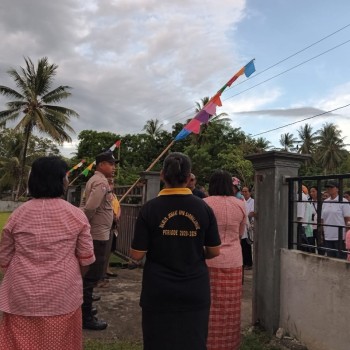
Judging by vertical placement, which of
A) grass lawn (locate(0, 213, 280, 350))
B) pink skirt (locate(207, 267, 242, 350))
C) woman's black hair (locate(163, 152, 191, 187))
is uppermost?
woman's black hair (locate(163, 152, 191, 187))

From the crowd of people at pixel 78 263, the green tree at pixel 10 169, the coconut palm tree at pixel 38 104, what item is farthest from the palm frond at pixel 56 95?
the crowd of people at pixel 78 263

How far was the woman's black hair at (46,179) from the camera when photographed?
8.51 feet

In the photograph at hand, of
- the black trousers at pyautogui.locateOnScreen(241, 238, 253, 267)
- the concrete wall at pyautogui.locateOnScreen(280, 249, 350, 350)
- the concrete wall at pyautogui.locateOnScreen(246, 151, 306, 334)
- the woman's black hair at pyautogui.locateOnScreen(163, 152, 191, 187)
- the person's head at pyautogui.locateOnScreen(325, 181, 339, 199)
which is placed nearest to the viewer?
the woman's black hair at pyautogui.locateOnScreen(163, 152, 191, 187)

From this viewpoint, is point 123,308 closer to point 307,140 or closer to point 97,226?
point 97,226

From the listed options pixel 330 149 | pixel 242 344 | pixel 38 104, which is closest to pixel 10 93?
pixel 38 104

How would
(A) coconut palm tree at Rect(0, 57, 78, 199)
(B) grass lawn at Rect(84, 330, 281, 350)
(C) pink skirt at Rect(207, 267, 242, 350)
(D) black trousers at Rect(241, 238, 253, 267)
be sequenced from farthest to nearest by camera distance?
(A) coconut palm tree at Rect(0, 57, 78, 199) → (D) black trousers at Rect(241, 238, 253, 267) → (B) grass lawn at Rect(84, 330, 281, 350) → (C) pink skirt at Rect(207, 267, 242, 350)

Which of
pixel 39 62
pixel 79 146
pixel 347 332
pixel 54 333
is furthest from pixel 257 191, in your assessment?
pixel 79 146

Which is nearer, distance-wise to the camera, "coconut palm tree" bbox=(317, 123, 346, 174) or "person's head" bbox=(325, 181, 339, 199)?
"person's head" bbox=(325, 181, 339, 199)

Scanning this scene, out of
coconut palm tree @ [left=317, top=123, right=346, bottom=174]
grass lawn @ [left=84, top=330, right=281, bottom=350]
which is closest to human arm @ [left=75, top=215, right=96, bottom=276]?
grass lawn @ [left=84, top=330, right=281, bottom=350]

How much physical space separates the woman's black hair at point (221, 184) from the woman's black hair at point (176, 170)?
1.00 meters

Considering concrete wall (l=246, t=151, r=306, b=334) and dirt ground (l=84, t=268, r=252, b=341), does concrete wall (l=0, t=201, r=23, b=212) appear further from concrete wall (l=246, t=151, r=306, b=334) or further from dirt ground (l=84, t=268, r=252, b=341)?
concrete wall (l=246, t=151, r=306, b=334)

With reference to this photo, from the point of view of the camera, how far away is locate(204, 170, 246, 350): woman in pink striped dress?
3588mm

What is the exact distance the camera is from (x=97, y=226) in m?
4.46

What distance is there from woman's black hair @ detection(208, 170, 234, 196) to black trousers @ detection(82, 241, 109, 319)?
139 cm
